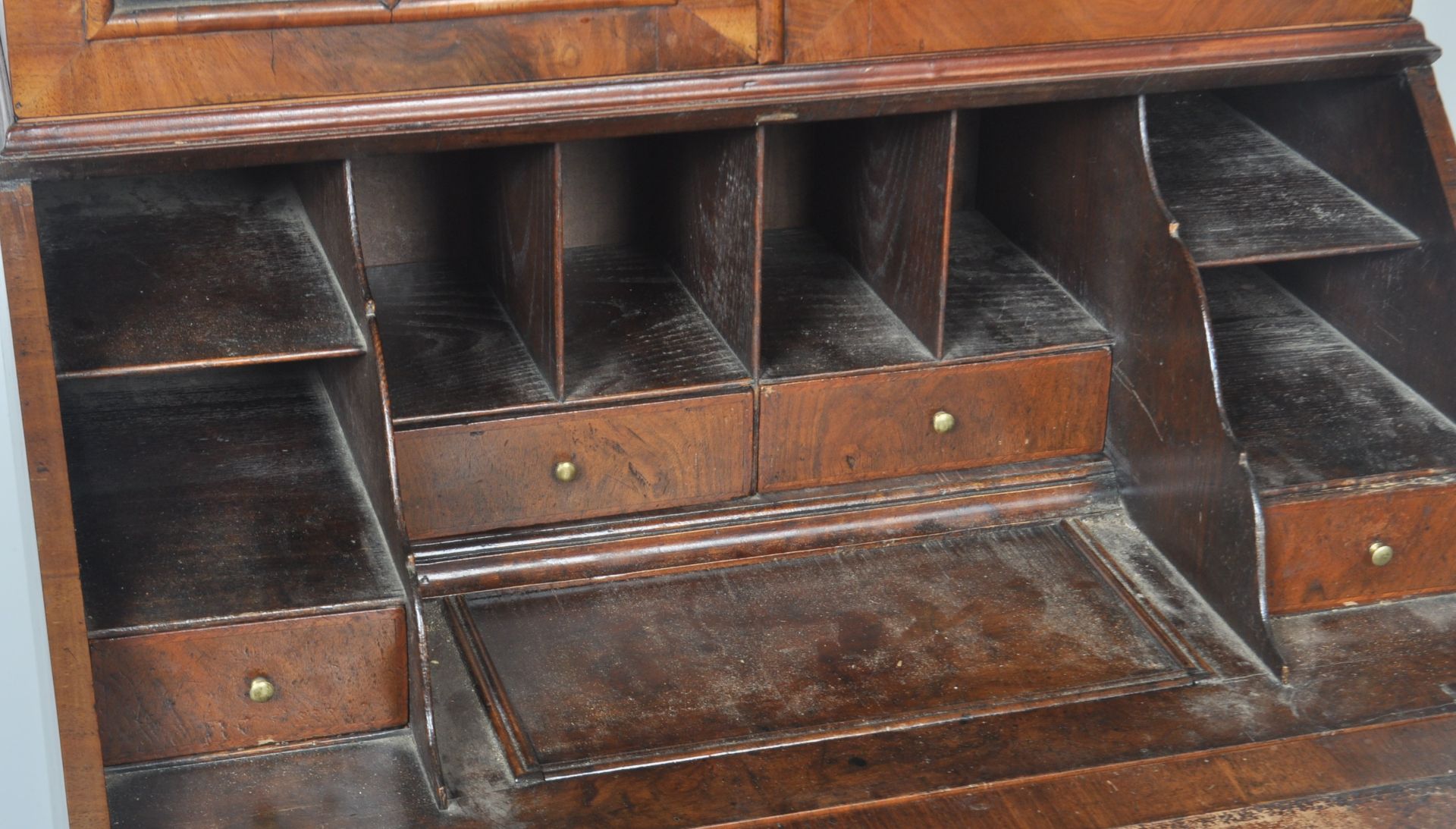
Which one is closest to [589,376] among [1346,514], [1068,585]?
[1068,585]

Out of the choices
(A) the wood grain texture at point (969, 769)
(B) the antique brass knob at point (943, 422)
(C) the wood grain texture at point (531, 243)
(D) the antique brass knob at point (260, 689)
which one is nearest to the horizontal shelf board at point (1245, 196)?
(B) the antique brass knob at point (943, 422)

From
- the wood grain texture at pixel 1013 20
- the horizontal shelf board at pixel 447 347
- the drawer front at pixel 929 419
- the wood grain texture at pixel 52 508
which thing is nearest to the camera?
the wood grain texture at pixel 52 508

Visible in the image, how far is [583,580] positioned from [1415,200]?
118cm

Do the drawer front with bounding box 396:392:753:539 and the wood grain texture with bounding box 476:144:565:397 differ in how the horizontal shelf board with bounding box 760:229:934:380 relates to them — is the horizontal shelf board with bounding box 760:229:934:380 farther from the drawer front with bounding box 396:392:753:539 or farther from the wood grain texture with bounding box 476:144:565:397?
the wood grain texture with bounding box 476:144:565:397

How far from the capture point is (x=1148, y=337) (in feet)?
6.87

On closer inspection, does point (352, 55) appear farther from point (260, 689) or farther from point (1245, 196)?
point (1245, 196)

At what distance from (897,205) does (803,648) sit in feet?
1.95

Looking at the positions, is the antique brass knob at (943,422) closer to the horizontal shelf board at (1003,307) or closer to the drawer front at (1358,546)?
the horizontal shelf board at (1003,307)

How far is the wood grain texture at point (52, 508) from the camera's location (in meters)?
1.56

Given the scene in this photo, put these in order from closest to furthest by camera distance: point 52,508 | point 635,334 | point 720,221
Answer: point 52,508 → point 720,221 → point 635,334

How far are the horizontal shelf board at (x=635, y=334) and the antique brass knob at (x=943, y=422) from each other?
28 cm

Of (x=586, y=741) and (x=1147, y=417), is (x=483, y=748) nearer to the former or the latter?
(x=586, y=741)

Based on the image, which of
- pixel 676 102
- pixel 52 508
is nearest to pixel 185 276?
pixel 52 508

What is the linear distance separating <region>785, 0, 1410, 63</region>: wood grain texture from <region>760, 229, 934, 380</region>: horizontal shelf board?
42 centimetres
